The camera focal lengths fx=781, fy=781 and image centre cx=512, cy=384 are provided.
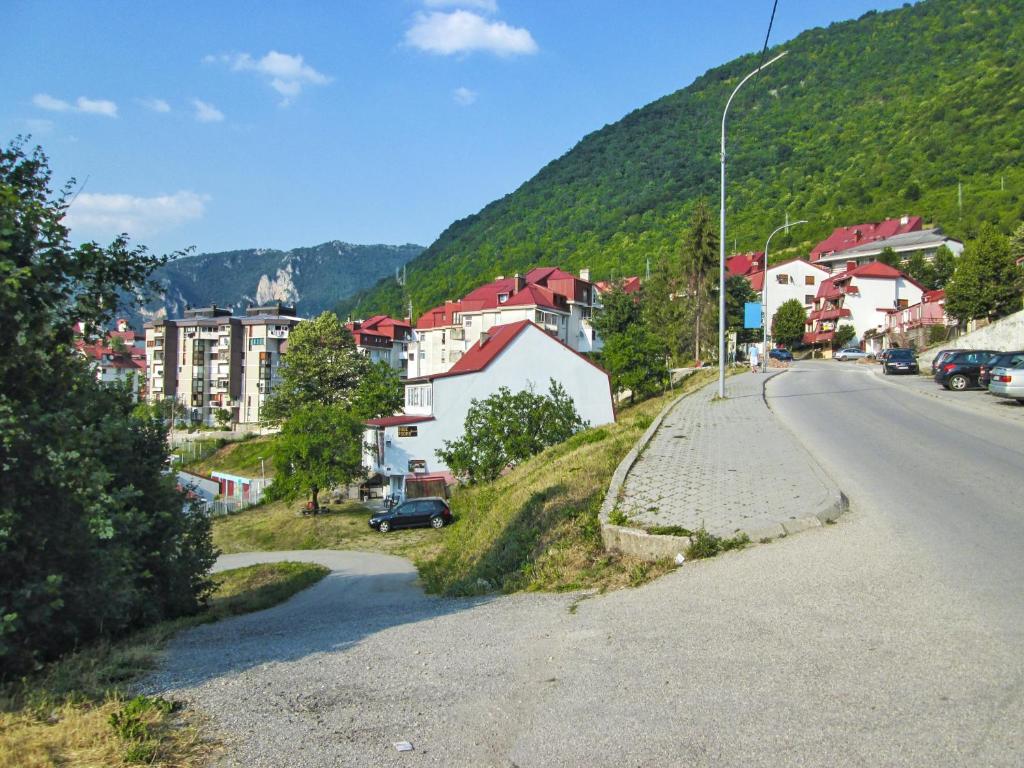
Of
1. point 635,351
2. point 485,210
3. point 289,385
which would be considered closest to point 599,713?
point 635,351

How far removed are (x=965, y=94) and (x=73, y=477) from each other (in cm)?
14138

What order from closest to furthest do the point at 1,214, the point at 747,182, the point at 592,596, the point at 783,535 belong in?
the point at 1,214, the point at 592,596, the point at 783,535, the point at 747,182

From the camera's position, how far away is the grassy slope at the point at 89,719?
154 inches

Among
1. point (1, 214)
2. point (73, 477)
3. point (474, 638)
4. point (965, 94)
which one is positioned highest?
point (965, 94)

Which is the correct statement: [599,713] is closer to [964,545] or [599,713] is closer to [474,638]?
[474,638]

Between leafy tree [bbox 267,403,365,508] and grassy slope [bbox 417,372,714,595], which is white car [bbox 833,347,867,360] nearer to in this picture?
leafy tree [bbox 267,403,365,508]

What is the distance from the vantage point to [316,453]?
143ft

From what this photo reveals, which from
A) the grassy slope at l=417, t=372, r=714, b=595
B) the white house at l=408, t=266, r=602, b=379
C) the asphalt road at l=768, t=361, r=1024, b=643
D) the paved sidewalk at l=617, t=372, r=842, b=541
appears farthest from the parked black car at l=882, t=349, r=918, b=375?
the white house at l=408, t=266, r=602, b=379

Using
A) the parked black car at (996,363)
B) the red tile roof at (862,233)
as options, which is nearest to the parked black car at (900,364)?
the parked black car at (996,363)

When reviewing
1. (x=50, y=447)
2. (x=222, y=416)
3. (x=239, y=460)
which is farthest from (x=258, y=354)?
(x=50, y=447)

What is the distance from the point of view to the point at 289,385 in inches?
2621

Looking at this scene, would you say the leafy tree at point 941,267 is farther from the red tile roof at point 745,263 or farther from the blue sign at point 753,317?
the blue sign at point 753,317

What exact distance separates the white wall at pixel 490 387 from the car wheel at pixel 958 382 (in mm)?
19631

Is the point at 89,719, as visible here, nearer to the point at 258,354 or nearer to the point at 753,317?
the point at 753,317
